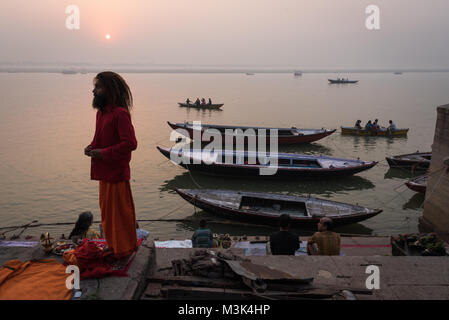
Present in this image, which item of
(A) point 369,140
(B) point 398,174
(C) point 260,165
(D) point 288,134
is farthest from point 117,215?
(A) point 369,140

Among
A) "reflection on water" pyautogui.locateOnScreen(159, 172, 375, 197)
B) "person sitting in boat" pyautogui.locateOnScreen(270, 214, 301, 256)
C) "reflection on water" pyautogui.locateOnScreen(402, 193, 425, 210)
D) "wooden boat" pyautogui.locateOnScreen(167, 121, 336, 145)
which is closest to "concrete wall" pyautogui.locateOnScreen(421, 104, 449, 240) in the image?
"reflection on water" pyautogui.locateOnScreen(402, 193, 425, 210)

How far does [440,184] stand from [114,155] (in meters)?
9.60

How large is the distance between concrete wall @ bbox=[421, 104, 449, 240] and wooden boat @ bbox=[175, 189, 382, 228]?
6.23 feet

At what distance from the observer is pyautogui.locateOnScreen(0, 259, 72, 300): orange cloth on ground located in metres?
3.47

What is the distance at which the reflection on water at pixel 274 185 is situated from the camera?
1702 cm

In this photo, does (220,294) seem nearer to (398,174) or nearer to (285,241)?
(285,241)

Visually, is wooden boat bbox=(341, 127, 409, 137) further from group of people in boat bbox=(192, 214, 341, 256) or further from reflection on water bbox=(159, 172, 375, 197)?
group of people in boat bbox=(192, 214, 341, 256)

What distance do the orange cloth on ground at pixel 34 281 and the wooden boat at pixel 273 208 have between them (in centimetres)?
846

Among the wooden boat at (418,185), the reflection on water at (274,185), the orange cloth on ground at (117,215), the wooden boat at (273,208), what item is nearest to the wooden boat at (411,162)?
the reflection on water at (274,185)

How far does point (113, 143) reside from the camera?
12.5 feet

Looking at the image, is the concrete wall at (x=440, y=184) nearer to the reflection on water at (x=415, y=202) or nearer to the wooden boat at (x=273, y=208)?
the wooden boat at (x=273, y=208)
